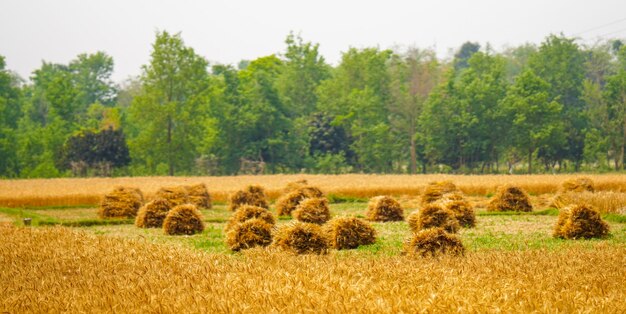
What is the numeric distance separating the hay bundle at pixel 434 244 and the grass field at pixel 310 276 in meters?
0.31

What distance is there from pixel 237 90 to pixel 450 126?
2242cm

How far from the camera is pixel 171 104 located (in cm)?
6900

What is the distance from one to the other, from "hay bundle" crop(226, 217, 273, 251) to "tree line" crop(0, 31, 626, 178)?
5247 cm

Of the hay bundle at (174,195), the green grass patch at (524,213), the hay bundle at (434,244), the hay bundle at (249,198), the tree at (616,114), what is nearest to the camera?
the hay bundle at (434,244)

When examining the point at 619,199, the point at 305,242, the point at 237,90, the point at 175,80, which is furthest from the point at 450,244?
the point at 237,90

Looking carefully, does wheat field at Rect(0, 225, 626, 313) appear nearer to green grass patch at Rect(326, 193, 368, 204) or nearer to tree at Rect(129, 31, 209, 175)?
green grass patch at Rect(326, 193, 368, 204)

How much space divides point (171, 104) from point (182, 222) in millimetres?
47828

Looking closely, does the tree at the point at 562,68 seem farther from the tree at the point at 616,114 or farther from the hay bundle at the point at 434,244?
the hay bundle at the point at 434,244

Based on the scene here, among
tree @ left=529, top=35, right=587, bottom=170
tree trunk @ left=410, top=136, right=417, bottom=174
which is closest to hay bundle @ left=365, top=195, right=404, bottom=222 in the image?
tree trunk @ left=410, top=136, right=417, bottom=174

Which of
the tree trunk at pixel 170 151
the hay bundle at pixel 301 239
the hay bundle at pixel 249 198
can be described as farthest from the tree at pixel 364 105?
the hay bundle at pixel 301 239

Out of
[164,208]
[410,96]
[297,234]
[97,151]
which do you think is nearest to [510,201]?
[164,208]

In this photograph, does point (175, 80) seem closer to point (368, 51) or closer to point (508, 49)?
point (368, 51)

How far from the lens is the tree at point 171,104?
69.8 meters

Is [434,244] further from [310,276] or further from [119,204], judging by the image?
[119,204]
